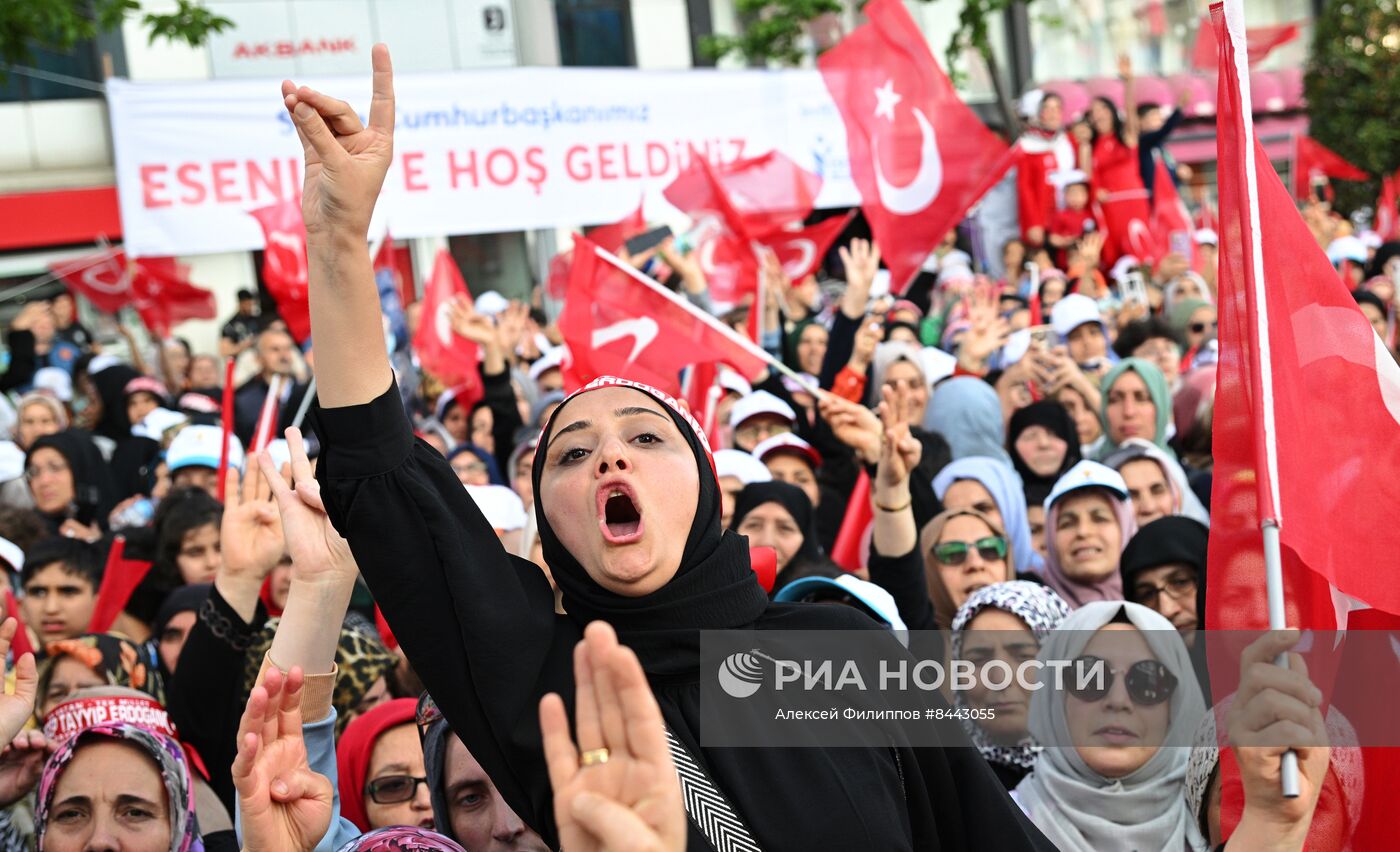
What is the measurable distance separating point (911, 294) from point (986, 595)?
600 centimetres

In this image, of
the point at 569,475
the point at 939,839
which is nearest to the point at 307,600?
the point at 569,475

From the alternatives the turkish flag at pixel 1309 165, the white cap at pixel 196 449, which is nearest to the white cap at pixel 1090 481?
the white cap at pixel 196 449

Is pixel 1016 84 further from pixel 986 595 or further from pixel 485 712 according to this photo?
pixel 485 712

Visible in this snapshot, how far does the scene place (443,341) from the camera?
8.38m

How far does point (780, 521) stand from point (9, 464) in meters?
3.99

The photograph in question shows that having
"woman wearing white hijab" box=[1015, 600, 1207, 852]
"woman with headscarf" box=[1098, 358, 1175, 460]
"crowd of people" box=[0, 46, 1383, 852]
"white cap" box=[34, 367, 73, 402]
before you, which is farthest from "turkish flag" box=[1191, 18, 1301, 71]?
"white cap" box=[34, 367, 73, 402]

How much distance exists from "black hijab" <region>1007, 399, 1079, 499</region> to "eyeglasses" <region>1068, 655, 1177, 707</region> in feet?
8.10

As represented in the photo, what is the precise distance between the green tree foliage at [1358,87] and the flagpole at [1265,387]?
52.8ft

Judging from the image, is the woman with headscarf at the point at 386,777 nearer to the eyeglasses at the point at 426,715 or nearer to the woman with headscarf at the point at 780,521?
the eyeglasses at the point at 426,715

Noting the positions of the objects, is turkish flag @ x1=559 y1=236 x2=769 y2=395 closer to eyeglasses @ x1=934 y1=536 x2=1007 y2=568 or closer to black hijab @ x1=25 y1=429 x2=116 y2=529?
eyeglasses @ x1=934 y1=536 x2=1007 y2=568

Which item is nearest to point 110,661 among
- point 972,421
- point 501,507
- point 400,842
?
point 501,507

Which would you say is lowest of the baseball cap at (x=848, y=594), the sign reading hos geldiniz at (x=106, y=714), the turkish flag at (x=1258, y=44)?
the sign reading hos geldiniz at (x=106, y=714)

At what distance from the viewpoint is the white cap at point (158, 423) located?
7.75 meters

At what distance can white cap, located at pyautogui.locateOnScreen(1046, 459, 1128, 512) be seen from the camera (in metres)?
4.59
